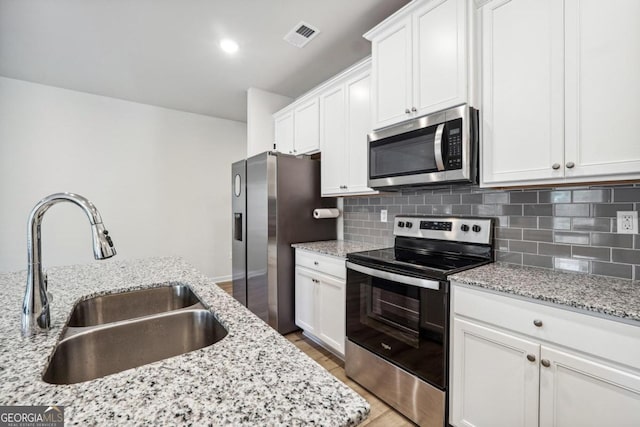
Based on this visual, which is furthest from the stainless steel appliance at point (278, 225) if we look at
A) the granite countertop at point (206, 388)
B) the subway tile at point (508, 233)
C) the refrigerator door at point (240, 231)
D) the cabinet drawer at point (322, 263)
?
the granite countertop at point (206, 388)

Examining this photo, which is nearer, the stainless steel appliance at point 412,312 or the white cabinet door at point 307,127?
the stainless steel appliance at point 412,312

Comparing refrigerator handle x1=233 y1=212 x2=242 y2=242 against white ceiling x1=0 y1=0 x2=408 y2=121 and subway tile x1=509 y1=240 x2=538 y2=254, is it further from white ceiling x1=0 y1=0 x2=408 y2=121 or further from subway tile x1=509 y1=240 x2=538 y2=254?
subway tile x1=509 y1=240 x2=538 y2=254

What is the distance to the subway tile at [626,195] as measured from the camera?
4.43ft

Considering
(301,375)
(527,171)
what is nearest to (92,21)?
(301,375)

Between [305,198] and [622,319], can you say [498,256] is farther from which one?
[305,198]

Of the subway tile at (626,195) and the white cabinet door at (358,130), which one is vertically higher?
the white cabinet door at (358,130)

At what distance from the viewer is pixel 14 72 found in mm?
3074

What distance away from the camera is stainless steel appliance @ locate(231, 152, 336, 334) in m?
2.69

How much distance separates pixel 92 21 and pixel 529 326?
3479mm

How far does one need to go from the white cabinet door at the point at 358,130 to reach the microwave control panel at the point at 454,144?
0.78 metres

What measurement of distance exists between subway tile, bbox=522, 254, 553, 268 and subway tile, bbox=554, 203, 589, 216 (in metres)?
0.26

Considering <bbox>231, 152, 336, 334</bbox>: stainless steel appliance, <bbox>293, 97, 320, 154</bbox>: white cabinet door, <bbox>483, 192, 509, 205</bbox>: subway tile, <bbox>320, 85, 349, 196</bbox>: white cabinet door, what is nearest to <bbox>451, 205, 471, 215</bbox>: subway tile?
<bbox>483, 192, 509, 205</bbox>: subway tile

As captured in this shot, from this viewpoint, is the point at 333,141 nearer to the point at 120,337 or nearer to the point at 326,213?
→ the point at 326,213

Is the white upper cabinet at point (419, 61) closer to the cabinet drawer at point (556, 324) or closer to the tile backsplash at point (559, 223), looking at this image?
the tile backsplash at point (559, 223)
